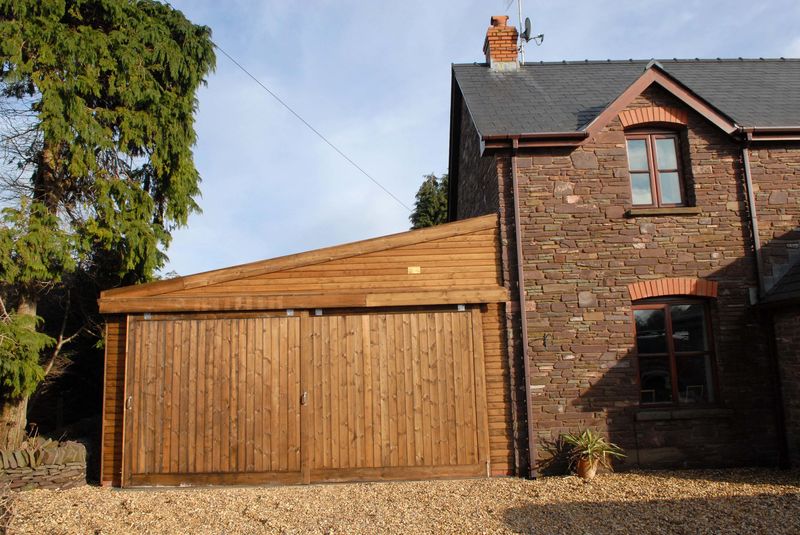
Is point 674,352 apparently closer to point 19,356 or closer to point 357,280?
point 357,280

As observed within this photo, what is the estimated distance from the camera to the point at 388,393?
8508 millimetres

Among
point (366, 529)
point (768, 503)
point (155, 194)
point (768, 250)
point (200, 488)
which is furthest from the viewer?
point (155, 194)

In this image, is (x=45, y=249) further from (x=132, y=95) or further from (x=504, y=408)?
(x=504, y=408)

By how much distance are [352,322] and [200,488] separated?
3.25m

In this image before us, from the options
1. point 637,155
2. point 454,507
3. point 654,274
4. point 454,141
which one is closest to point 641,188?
point 637,155

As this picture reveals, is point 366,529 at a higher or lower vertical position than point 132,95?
lower

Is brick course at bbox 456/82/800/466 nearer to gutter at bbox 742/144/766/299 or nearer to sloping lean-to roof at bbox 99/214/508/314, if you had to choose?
gutter at bbox 742/144/766/299

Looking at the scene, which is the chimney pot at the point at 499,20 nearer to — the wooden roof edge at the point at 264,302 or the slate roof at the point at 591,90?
the slate roof at the point at 591,90

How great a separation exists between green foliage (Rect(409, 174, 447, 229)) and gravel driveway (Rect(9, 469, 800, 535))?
51.3 ft

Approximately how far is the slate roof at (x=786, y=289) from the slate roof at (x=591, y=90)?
2607mm

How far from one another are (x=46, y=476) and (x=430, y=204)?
17.5 m

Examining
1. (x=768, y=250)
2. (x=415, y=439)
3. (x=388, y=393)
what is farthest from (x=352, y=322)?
(x=768, y=250)

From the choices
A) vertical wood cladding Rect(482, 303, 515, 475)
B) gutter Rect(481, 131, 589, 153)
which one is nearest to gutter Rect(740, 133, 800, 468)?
gutter Rect(481, 131, 589, 153)

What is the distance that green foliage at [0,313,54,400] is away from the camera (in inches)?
327
